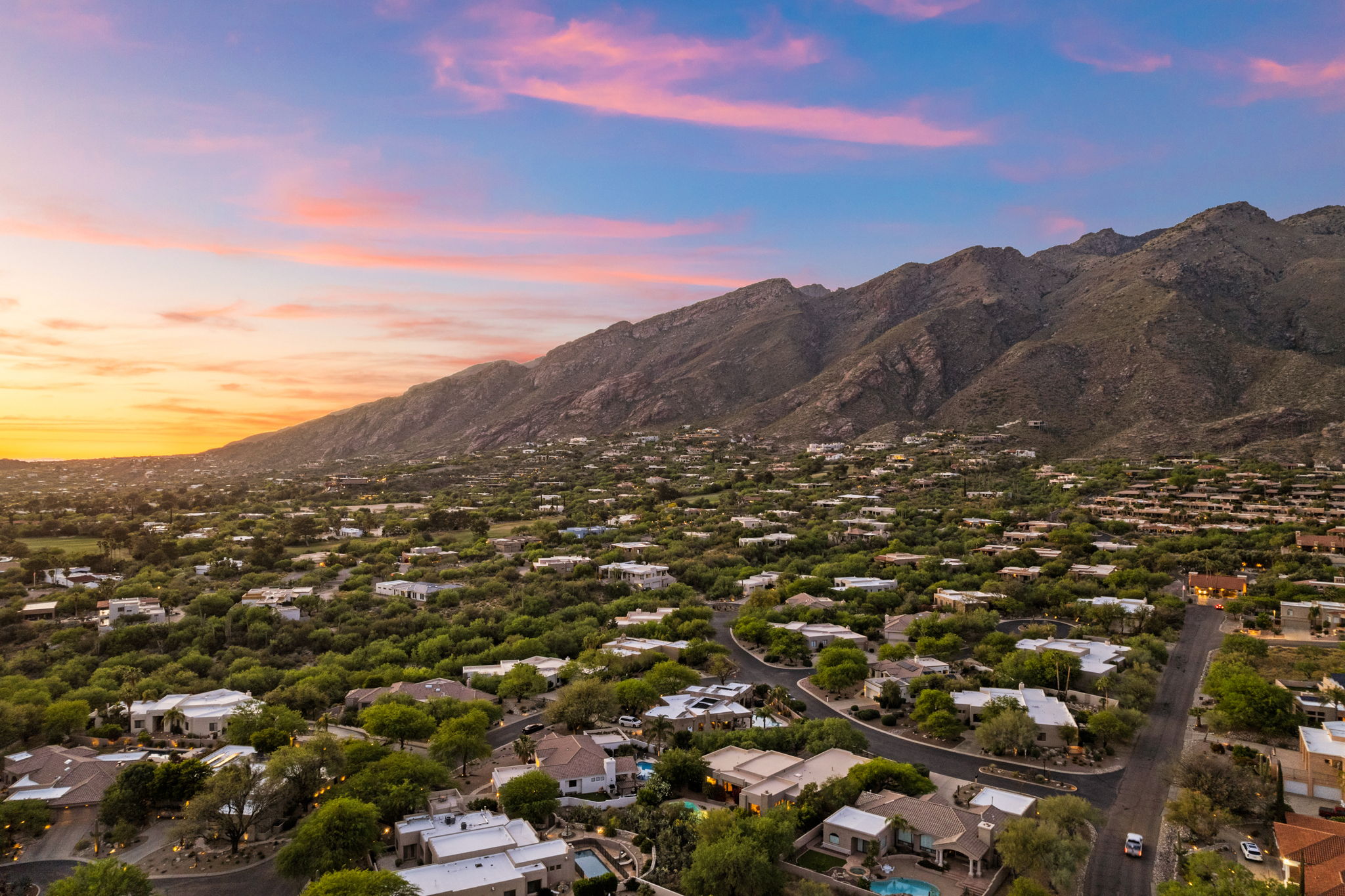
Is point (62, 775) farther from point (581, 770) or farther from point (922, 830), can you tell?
point (922, 830)

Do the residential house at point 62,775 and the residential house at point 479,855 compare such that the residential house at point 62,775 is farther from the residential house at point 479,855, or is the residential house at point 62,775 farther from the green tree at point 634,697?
the green tree at point 634,697

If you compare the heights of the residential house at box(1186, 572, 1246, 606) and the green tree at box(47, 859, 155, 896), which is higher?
the green tree at box(47, 859, 155, 896)

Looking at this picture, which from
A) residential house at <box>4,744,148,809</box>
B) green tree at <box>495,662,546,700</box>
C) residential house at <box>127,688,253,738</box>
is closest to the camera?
residential house at <box>4,744,148,809</box>

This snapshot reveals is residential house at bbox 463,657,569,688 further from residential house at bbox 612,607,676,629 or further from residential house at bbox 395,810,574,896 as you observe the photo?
residential house at bbox 395,810,574,896

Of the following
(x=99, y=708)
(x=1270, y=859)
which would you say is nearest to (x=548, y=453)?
(x=99, y=708)

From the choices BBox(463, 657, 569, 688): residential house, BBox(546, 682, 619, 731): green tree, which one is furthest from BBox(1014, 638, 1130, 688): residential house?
BBox(463, 657, 569, 688): residential house

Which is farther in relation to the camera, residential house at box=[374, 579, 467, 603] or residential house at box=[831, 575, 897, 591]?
residential house at box=[374, 579, 467, 603]

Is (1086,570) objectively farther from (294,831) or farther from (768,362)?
(768,362)
